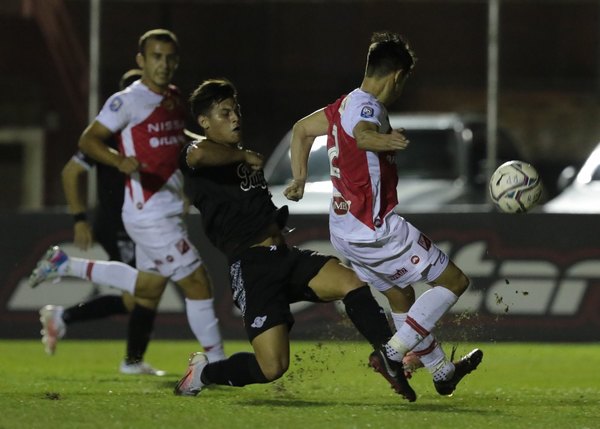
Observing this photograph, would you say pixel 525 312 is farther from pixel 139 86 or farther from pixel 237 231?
pixel 237 231

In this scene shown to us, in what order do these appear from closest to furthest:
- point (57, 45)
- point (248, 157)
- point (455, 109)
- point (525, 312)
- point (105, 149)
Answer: point (248, 157), point (105, 149), point (525, 312), point (57, 45), point (455, 109)

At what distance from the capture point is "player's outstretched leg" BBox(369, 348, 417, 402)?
7.86 meters

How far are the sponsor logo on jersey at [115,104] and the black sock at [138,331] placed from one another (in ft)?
4.23

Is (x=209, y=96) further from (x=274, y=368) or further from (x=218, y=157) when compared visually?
(x=274, y=368)

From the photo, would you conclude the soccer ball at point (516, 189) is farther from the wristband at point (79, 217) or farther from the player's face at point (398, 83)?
the wristband at point (79, 217)

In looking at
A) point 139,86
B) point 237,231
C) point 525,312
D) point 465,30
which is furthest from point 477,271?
point 465,30

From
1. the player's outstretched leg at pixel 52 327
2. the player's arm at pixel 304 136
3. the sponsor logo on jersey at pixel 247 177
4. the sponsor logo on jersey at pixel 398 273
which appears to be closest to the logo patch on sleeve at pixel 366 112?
the player's arm at pixel 304 136

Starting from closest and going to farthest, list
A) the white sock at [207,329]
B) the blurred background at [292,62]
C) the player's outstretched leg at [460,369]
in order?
1. the player's outstretched leg at [460,369]
2. the white sock at [207,329]
3. the blurred background at [292,62]

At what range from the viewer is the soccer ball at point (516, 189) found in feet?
28.1

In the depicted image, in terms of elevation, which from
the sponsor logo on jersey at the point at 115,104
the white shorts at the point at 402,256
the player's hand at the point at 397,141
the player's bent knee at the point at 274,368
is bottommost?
the player's bent knee at the point at 274,368

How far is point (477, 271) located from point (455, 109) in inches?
348

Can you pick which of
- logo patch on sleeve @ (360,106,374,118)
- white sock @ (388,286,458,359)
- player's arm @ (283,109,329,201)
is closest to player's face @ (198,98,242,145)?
player's arm @ (283,109,329,201)

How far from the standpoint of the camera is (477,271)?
41.7ft

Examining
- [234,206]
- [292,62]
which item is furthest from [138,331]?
[292,62]
